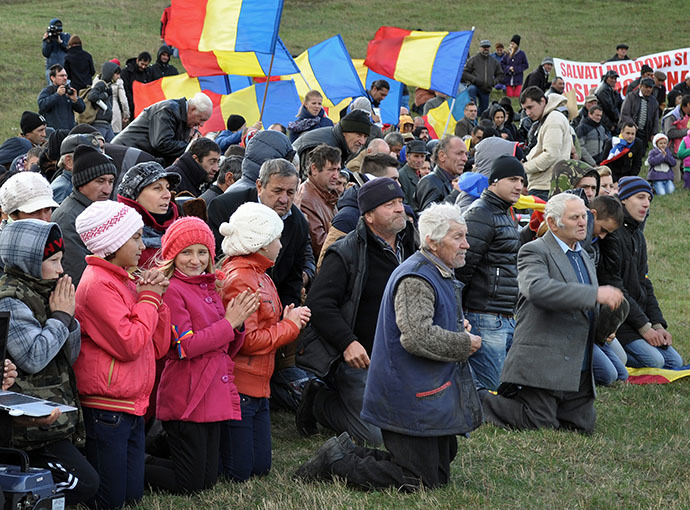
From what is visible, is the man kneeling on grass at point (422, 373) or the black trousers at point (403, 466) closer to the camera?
the man kneeling on grass at point (422, 373)

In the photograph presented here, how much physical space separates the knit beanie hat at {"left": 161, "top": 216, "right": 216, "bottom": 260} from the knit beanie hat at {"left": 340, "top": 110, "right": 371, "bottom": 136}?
14.5ft

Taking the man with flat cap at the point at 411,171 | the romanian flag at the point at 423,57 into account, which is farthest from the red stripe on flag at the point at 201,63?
the romanian flag at the point at 423,57

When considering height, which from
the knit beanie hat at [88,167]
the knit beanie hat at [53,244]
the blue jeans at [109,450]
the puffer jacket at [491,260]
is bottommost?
the blue jeans at [109,450]

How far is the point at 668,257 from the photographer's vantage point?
1675 centimetres

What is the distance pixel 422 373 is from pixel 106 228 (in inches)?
84.1

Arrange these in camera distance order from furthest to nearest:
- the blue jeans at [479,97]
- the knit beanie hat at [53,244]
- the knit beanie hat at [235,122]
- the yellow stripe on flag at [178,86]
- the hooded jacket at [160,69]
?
the blue jeans at [479,97] < the hooded jacket at [160,69] < the yellow stripe on flag at [178,86] < the knit beanie hat at [235,122] < the knit beanie hat at [53,244]

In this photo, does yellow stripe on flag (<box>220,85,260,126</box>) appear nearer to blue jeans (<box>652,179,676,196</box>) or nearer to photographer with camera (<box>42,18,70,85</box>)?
photographer with camera (<box>42,18,70,85</box>)

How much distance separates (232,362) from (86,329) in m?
1.17

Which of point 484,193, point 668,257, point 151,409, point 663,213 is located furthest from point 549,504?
point 663,213

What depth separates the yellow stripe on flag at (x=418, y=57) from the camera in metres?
16.5

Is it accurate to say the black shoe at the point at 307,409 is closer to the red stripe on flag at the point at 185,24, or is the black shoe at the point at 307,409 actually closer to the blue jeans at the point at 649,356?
the blue jeans at the point at 649,356

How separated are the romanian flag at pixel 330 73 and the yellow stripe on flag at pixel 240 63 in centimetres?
302

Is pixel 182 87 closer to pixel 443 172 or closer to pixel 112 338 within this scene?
pixel 443 172

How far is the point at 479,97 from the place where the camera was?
2512 centimetres
